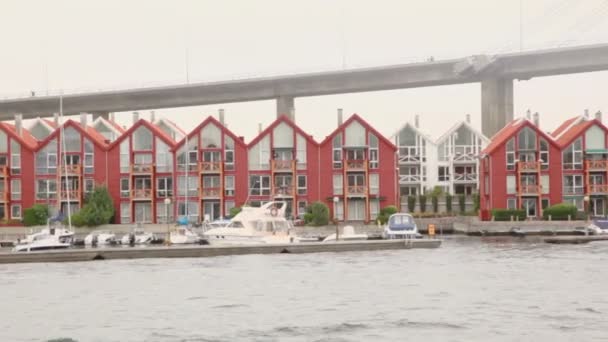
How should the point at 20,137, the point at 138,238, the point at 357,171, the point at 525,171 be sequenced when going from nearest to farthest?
the point at 138,238
the point at 525,171
the point at 357,171
the point at 20,137

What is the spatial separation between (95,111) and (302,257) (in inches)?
2810

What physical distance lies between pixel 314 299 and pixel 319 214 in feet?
158

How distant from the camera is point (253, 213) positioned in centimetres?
6931

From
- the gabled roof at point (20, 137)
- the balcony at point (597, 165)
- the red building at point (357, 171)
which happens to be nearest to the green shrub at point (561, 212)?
the balcony at point (597, 165)

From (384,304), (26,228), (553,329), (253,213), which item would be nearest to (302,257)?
(253,213)

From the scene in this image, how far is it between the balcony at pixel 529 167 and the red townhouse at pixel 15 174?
4574cm

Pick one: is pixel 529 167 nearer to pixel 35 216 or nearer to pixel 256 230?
pixel 256 230

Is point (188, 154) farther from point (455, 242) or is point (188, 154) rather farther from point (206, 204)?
point (455, 242)

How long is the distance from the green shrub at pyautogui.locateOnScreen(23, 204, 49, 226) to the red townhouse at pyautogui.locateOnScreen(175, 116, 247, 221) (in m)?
12.3

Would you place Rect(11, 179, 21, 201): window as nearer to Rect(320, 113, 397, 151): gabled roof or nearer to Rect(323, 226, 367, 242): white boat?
Rect(320, 113, 397, 151): gabled roof

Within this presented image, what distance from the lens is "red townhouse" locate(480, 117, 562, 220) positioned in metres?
93.0

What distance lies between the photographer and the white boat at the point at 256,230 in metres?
68.1

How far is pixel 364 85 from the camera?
11544 centimetres

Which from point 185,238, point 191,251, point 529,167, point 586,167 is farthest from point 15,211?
point 586,167
